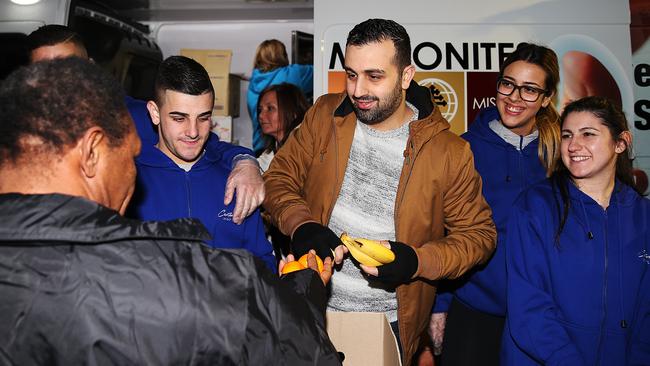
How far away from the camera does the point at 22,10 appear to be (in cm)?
461

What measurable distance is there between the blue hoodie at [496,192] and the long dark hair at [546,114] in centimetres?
8

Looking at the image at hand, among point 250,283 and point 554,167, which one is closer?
point 250,283

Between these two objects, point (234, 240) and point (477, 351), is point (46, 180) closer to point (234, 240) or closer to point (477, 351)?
point (234, 240)

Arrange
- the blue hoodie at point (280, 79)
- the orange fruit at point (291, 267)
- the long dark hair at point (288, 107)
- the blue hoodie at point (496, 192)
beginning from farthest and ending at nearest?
the blue hoodie at point (280, 79)
the long dark hair at point (288, 107)
the blue hoodie at point (496, 192)
the orange fruit at point (291, 267)

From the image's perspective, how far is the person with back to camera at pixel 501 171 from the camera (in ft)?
8.66

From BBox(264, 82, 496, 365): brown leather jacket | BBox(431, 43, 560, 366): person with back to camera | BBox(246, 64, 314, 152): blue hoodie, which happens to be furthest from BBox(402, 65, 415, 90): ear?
BBox(246, 64, 314, 152): blue hoodie

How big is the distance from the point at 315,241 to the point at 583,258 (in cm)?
105

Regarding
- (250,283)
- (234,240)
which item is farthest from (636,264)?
(250,283)

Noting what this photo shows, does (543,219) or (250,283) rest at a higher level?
(543,219)

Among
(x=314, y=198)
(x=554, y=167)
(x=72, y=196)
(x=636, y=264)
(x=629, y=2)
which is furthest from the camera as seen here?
(x=629, y=2)

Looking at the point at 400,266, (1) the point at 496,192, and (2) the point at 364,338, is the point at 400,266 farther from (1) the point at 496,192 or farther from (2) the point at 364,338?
(1) the point at 496,192

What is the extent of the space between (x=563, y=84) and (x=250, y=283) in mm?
3396

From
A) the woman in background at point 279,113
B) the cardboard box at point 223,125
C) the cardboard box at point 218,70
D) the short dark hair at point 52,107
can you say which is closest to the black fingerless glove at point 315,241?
the short dark hair at point 52,107

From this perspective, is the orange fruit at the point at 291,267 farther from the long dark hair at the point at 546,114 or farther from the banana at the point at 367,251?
the long dark hair at the point at 546,114
